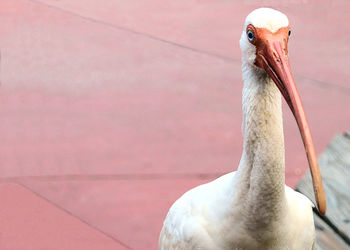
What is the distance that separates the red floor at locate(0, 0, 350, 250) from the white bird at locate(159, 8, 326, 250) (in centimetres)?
154

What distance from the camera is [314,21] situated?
670cm

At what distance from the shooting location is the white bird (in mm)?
2062

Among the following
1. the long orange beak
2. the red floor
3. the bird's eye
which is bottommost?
the red floor

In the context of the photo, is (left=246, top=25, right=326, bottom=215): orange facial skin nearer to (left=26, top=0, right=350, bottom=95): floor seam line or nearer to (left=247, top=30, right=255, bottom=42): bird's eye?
(left=247, top=30, right=255, bottom=42): bird's eye

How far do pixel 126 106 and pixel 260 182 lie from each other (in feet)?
10.5

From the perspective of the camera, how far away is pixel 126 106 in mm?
5348

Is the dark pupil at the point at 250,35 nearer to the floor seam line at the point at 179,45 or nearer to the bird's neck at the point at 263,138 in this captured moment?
the bird's neck at the point at 263,138

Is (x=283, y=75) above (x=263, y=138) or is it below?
above

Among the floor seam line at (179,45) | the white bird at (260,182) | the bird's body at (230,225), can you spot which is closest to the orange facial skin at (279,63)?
the white bird at (260,182)

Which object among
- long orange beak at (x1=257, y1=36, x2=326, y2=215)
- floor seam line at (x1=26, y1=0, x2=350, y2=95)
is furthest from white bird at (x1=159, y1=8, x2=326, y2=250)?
floor seam line at (x1=26, y1=0, x2=350, y2=95)

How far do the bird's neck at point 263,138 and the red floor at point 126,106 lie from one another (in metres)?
1.79

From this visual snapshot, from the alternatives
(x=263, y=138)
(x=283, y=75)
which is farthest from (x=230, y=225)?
(x=283, y=75)

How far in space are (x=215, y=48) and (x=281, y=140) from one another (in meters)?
3.97

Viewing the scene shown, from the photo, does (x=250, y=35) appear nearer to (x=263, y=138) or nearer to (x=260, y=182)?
(x=263, y=138)
